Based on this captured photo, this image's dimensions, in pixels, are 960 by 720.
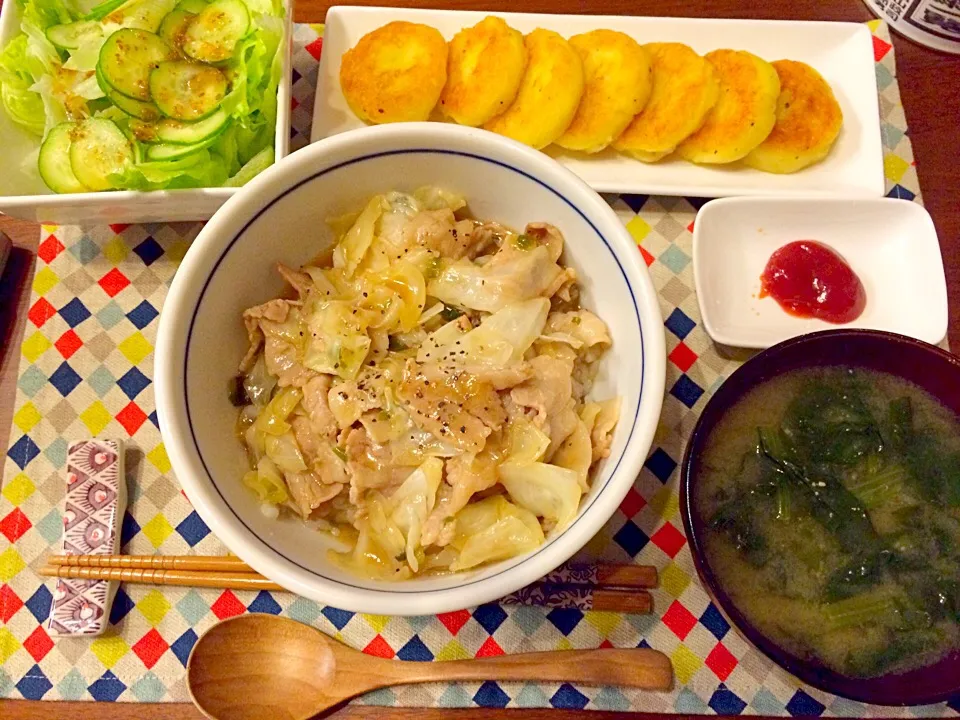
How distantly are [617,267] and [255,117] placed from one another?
55.1 inches

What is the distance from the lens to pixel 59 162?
7.30 ft

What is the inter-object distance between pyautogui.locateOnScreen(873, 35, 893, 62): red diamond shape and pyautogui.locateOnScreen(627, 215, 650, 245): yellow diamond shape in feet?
4.04

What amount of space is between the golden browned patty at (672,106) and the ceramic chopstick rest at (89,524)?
2011mm

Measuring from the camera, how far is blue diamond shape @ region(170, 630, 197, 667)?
1.98m

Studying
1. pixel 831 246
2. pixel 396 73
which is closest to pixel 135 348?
pixel 396 73

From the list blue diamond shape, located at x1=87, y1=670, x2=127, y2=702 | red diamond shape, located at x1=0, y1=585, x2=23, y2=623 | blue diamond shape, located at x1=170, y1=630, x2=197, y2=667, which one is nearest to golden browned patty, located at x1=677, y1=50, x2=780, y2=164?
blue diamond shape, located at x1=170, y1=630, x2=197, y2=667

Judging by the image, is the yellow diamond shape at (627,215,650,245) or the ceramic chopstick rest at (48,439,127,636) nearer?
the ceramic chopstick rest at (48,439,127,636)

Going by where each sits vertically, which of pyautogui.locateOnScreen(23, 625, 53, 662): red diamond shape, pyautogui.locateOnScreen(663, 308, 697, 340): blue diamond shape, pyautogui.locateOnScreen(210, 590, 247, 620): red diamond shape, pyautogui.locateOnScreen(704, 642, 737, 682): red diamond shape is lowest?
pyautogui.locateOnScreen(23, 625, 53, 662): red diamond shape

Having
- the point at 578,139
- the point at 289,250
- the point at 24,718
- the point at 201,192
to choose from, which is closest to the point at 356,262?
the point at 289,250

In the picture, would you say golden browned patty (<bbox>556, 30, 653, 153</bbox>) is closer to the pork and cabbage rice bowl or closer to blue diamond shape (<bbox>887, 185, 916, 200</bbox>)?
the pork and cabbage rice bowl

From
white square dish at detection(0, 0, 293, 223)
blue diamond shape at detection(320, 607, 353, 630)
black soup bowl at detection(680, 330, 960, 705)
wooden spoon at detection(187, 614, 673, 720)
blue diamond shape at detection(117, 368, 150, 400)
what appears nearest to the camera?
black soup bowl at detection(680, 330, 960, 705)

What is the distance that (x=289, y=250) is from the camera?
1.90 metres

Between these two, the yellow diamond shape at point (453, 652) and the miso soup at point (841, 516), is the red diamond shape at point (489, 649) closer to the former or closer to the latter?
the yellow diamond shape at point (453, 652)

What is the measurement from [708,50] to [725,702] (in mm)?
2303
